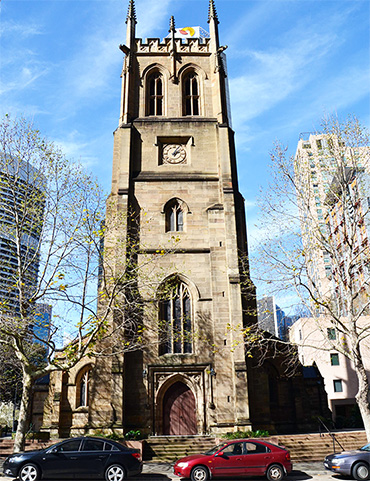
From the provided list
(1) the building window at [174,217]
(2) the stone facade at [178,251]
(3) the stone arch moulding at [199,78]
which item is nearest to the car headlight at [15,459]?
(2) the stone facade at [178,251]

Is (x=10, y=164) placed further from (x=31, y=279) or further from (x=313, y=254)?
(x=313, y=254)

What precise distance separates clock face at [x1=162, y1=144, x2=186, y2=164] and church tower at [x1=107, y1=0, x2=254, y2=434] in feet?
0.21

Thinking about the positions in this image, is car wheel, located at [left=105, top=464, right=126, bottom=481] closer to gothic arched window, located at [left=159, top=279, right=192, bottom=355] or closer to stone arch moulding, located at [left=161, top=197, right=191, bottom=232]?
gothic arched window, located at [left=159, top=279, right=192, bottom=355]

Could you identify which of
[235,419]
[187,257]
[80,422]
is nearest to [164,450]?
[235,419]

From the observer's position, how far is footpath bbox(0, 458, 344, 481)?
13658 millimetres

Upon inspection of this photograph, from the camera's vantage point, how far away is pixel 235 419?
2067cm

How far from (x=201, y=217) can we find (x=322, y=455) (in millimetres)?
13359

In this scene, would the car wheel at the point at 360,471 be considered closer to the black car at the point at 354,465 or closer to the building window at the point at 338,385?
the black car at the point at 354,465

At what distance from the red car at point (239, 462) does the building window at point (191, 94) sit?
21.7 meters

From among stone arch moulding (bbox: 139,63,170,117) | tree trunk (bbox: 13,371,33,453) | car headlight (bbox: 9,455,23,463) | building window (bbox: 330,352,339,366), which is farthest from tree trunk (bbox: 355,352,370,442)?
building window (bbox: 330,352,339,366)

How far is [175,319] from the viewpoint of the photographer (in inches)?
926

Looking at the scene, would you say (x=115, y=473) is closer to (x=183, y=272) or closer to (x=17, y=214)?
(x=17, y=214)

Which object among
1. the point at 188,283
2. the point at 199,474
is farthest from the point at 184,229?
the point at 199,474

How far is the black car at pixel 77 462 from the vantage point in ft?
39.9
